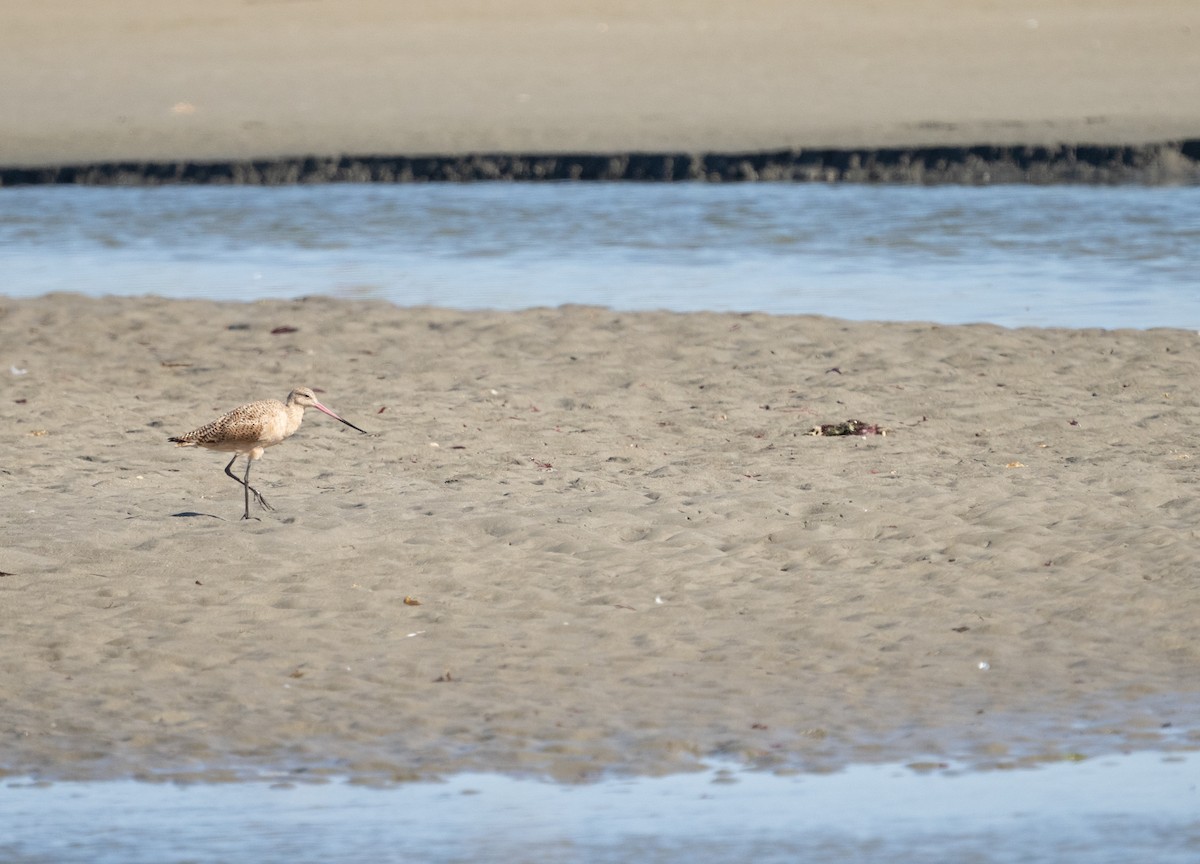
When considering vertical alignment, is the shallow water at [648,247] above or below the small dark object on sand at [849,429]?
above

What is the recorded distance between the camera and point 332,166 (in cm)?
2556

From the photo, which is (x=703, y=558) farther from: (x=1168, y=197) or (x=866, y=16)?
(x=866, y=16)

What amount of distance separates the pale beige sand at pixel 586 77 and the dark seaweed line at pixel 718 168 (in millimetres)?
364

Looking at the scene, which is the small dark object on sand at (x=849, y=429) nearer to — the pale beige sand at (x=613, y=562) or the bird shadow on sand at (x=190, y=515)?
the pale beige sand at (x=613, y=562)

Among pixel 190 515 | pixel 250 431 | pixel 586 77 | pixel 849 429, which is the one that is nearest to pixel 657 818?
pixel 250 431

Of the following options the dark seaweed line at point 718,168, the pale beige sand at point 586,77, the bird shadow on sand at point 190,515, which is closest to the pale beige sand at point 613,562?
the bird shadow on sand at point 190,515

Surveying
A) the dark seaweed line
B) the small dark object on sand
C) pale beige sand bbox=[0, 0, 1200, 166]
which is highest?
pale beige sand bbox=[0, 0, 1200, 166]

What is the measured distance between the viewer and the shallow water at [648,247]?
1648cm

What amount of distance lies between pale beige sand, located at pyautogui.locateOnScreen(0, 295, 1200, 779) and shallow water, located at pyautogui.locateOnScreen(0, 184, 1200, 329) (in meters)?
2.96

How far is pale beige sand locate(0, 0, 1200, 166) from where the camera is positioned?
25.9 metres

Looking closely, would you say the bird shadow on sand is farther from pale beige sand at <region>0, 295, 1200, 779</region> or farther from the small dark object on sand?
the small dark object on sand

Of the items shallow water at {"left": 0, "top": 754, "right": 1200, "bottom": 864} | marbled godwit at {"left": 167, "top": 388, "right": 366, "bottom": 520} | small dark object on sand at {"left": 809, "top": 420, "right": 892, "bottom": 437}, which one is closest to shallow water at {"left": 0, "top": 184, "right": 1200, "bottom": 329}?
small dark object on sand at {"left": 809, "top": 420, "right": 892, "bottom": 437}

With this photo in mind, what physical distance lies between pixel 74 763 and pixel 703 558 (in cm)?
317

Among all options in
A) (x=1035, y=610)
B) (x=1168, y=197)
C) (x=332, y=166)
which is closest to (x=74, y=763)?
(x=1035, y=610)
